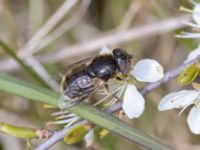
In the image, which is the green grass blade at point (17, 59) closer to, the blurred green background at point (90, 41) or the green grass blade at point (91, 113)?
the blurred green background at point (90, 41)

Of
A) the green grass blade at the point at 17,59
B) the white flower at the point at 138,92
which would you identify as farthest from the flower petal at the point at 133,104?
the green grass blade at the point at 17,59

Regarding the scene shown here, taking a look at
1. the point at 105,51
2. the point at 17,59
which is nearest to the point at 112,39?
the point at 17,59

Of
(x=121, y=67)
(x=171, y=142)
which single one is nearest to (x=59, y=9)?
(x=171, y=142)

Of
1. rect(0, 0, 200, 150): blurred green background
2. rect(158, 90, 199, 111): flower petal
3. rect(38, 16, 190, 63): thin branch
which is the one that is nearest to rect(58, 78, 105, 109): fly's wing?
rect(158, 90, 199, 111): flower petal

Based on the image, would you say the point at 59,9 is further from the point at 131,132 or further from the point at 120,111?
the point at 131,132

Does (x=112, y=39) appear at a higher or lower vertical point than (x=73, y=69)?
lower

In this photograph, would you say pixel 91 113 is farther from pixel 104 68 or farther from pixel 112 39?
pixel 112 39

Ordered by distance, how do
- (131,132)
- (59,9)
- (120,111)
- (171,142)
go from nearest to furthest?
(131,132), (120,111), (171,142), (59,9)
